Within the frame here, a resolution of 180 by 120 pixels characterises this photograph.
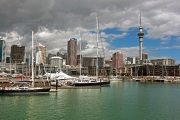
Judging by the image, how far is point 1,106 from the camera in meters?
60.2

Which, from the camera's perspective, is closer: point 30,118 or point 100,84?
point 30,118

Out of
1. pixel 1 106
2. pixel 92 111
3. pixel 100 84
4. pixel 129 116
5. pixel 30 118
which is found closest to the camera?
pixel 30 118

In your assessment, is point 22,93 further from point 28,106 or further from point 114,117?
point 114,117

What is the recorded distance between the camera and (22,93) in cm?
8244

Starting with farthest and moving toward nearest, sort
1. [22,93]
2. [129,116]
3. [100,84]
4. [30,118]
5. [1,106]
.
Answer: [100,84] → [22,93] → [1,106] → [129,116] → [30,118]

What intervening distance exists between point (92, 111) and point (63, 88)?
55.2m

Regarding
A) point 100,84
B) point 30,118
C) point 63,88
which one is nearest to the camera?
point 30,118

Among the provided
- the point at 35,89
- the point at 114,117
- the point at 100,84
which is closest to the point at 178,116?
the point at 114,117

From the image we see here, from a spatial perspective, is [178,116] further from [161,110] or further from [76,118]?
[76,118]

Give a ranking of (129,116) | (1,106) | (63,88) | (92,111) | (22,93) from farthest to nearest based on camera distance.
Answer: (63,88)
(22,93)
(1,106)
(92,111)
(129,116)

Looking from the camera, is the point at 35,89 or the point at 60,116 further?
the point at 35,89

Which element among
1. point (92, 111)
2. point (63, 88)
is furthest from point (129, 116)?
point (63, 88)

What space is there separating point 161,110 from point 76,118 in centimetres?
2080

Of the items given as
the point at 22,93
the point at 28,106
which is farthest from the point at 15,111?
the point at 22,93
